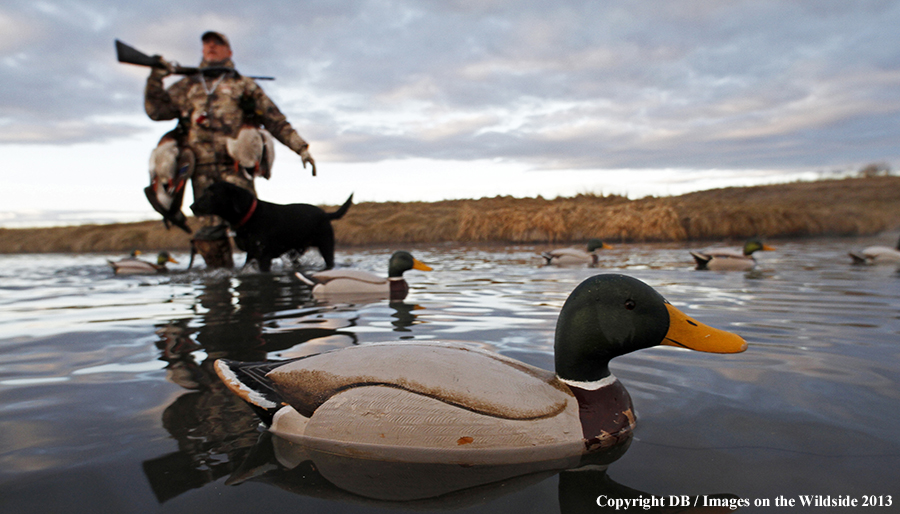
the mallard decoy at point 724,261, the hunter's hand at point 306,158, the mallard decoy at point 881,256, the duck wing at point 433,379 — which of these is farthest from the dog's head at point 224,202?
the mallard decoy at point 881,256

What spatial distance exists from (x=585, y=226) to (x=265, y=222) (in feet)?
44.6

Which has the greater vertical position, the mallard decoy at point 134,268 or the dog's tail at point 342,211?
the dog's tail at point 342,211

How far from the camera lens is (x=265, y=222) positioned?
8305 mm

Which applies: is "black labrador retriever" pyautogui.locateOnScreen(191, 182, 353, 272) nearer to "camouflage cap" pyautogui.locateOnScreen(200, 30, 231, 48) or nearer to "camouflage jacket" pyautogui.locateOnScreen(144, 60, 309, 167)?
"camouflage jacket" pyautogui.locateOnScreen(144, 60, 309, 167)

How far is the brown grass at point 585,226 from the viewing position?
741 inches

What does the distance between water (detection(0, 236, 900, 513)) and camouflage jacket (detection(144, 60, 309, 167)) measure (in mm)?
3485

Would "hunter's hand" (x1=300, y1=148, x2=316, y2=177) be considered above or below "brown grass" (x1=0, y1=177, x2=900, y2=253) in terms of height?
above

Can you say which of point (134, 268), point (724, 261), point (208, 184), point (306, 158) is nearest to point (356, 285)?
point (306, 158)

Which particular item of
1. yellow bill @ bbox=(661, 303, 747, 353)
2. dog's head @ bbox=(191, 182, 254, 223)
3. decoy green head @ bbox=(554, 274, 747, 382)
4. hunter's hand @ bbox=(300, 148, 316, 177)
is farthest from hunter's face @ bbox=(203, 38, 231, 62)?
yellow bill @ bbox=(661, 303, 747, 353)

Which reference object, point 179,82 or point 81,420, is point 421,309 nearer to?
point 81,420

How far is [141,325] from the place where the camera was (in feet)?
15.6

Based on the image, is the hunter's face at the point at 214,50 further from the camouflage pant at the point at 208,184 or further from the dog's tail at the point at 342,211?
the dog's tail at the point at 342,211

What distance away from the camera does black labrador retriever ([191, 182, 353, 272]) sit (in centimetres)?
781

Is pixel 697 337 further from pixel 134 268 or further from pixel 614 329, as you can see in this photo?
pixel 134 268
